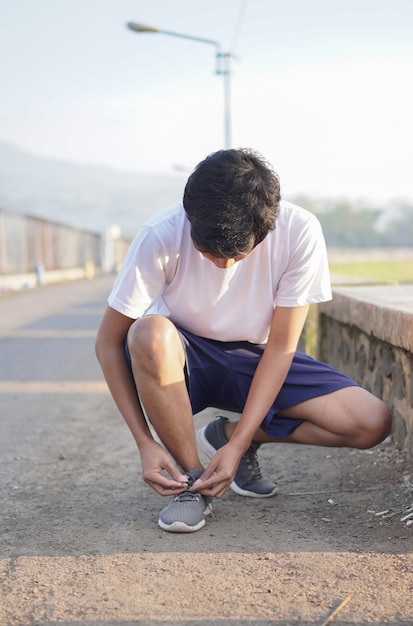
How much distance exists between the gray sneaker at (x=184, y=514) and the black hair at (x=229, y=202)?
2.92ft


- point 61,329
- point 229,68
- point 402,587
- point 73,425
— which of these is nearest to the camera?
point 402,587

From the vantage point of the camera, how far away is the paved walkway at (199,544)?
2229 millimetres

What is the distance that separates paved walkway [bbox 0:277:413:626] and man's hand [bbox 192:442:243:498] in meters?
0.16

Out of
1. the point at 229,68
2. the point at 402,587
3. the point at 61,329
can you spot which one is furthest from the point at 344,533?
the point at 229,68

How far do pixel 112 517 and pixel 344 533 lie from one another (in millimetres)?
853

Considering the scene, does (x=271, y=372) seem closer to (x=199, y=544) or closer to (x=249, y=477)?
(x=249, y=477)

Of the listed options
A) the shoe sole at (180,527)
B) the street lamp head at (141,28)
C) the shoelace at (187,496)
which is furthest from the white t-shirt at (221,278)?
the street lamp head at (141,28)

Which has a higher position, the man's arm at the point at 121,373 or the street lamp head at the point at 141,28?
the street lamp head at the point at 141,28

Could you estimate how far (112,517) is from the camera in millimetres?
3021

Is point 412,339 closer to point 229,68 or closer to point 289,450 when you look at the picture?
point 289,450

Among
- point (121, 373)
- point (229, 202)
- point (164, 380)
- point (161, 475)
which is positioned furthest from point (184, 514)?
point (229, 202)

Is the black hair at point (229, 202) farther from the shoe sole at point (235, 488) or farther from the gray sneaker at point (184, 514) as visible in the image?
the shoe sole at point (235, 488)

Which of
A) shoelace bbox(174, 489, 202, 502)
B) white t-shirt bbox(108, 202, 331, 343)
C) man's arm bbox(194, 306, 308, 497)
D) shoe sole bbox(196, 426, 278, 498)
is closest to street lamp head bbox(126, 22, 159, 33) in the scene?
shoe sole bbox(196, 426, 278, 498)

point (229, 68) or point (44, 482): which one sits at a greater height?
point (229, 68)
